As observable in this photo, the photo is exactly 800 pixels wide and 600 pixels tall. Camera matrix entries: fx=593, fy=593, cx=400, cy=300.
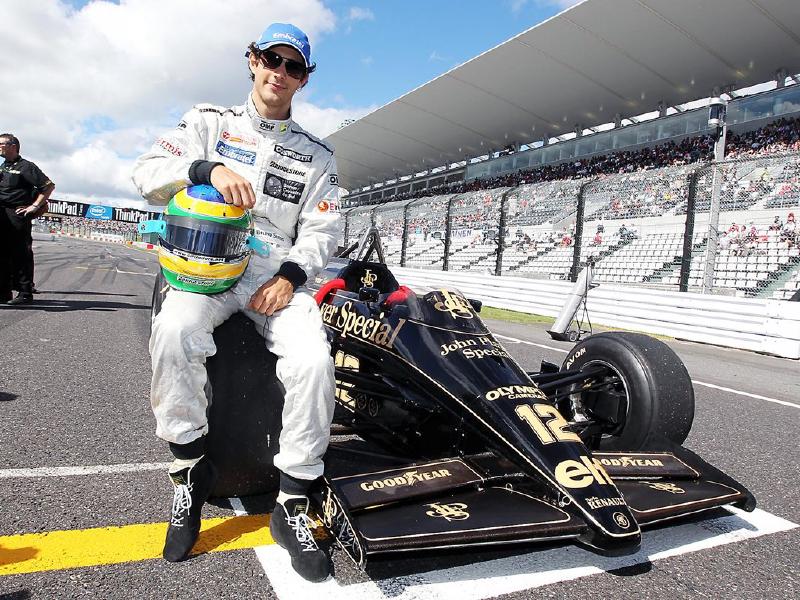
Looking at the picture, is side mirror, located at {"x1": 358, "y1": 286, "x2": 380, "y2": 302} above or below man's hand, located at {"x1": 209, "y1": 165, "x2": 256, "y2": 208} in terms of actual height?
below

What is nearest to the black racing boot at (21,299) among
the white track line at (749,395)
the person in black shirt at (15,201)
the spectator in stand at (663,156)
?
the person in black shirt at (15,201)

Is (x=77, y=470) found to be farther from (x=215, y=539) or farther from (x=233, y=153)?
(x=233, y=153)

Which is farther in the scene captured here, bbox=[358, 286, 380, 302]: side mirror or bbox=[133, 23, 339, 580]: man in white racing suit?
bbox=[358, 286, 380, 302]: side mirror

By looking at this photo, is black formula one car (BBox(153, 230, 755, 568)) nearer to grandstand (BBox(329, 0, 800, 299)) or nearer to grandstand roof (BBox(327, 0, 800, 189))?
grandstand (BBox(329, 0, 800, 299))

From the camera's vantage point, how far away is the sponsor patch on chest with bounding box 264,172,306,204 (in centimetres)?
240

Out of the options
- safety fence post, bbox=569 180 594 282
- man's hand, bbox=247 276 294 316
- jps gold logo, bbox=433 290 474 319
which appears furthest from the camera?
safety fence post, bbox=569 180 594 282

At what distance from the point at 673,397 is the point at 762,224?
34.2 ft

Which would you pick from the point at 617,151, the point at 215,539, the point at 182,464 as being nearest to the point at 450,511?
the point at 215,539

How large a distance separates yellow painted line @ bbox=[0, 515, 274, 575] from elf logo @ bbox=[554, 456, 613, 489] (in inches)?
39.4

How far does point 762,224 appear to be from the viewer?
11.3 metres

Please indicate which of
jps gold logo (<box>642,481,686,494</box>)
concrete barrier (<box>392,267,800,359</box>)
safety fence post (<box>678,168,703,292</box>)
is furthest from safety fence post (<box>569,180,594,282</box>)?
jps gold logo (<box>642,481,686,494</box>)

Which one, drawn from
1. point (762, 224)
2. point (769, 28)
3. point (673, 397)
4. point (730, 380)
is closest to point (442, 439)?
point (673, 397)

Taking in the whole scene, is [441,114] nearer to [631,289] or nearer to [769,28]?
[769,28]

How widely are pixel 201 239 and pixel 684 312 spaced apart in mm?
10106
